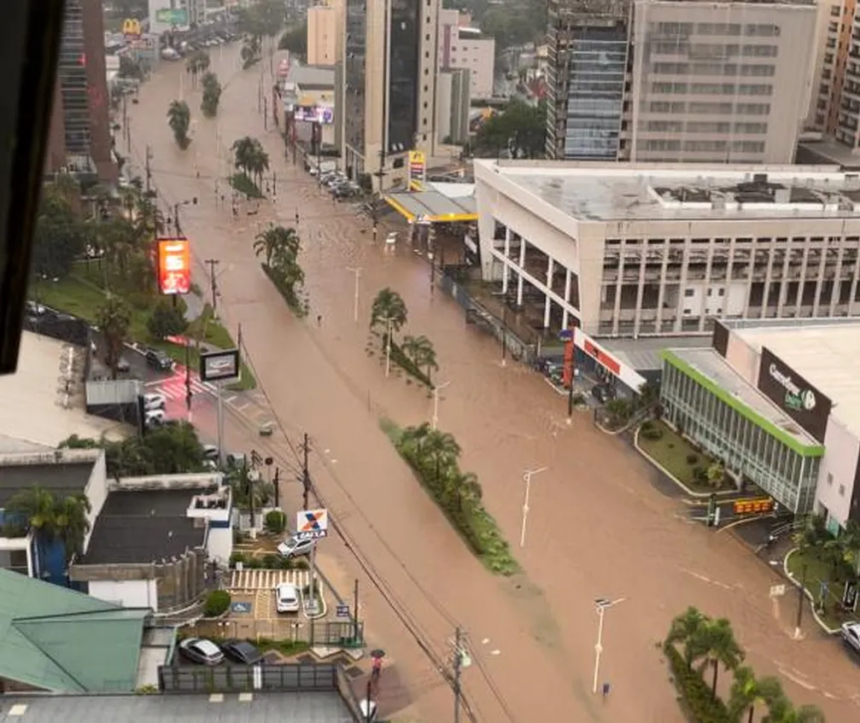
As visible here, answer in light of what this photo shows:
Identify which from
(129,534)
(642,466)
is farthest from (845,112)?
(129,534)

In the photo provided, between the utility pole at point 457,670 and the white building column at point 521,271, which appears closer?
the utility pole at point 457,670

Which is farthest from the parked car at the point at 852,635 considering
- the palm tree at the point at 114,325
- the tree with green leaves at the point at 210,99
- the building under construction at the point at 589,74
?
the tree with green leaves at the point at 210,99

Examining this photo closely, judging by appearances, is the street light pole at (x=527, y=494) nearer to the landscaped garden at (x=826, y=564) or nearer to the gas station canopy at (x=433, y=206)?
the landscaped garden at (x=826, y=564)

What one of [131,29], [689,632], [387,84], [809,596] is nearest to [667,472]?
[809,596]

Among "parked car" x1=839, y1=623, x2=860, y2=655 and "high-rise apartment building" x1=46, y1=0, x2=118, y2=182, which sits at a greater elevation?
"high-rise apartment building" x1=46, y1=0, x2=118, y2=182

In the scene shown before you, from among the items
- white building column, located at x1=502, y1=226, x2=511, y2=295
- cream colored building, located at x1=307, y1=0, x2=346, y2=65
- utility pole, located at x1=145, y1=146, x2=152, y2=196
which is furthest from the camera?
cream colored building, located at x1=307, y1=0, x2=346, y2=65

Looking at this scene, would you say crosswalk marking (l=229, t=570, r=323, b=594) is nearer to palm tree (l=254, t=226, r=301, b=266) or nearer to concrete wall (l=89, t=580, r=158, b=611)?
concrete wall (l=89, t=580, r=158, b=611)

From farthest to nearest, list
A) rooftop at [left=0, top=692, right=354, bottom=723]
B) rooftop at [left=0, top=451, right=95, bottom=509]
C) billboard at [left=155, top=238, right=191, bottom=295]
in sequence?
billboard at [left=155, top=238, right=191, bottom=295], rooftop at [left=0, top=451, right=95, bottom=509], rooftop at [left=0, top=692, right=354, bottom=723]

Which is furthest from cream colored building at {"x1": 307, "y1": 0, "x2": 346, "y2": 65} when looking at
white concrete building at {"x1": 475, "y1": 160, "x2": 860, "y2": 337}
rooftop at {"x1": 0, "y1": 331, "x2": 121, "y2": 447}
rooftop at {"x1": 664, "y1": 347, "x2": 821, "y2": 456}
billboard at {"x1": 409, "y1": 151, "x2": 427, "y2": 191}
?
rooftop at {"x1": 664, "y1": 347, "x2": 821, "y2": 456}
